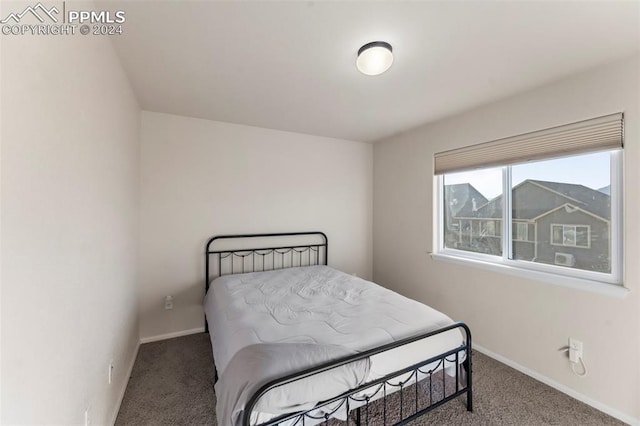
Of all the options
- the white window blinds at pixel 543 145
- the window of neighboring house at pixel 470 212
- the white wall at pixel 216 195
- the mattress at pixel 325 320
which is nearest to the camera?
the mattress at pixel 325 320

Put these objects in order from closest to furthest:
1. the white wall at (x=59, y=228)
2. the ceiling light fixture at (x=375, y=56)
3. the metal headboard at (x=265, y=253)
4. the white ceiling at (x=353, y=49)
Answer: the white wall at (x=59, y=228) → the white ceiling at (x=353, y=49) → the ceiling light fixture at (x=375, y=56) → the metal headboard at (x=265, y=253)

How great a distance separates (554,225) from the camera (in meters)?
2.22

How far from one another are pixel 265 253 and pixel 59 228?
93.2 inches

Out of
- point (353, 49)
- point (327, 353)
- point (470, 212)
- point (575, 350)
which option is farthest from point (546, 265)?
point (353, 49)

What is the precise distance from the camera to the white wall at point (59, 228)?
2.50 ft

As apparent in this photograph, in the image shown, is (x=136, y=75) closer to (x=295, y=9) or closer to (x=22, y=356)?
(x=295, y=9)

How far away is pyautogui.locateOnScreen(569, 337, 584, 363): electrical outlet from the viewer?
1.99 metres

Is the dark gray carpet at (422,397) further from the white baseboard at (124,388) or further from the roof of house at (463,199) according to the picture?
the roof of house at (463,199)

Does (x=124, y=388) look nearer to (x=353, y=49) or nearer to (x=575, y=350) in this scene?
(x=353, y=49)

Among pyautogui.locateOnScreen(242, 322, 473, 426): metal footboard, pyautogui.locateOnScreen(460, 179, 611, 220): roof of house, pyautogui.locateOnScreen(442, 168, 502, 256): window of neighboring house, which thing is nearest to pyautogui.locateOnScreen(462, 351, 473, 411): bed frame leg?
pyautogui.locateOnScreen(242, 322, 473, 426): metal footboard

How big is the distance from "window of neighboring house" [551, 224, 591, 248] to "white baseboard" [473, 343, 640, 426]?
1.11 metres

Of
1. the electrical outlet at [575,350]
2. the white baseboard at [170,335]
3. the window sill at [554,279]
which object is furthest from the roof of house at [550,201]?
the white baseboard at [170,335]

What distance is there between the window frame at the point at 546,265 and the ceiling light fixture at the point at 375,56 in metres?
1.64

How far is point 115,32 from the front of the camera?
5.06ft
